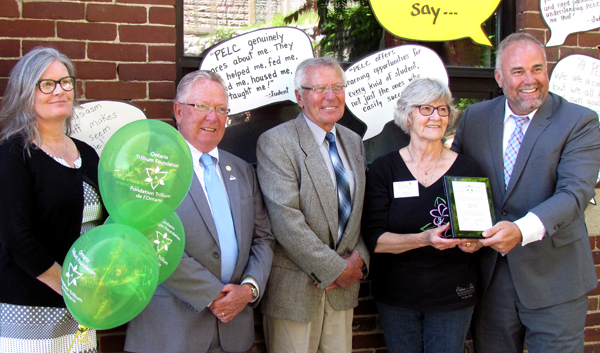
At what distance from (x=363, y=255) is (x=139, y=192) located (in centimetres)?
135

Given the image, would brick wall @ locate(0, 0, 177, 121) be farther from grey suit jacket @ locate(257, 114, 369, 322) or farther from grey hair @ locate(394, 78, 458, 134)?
grey hair @ locate(394, 78, 458, 134)

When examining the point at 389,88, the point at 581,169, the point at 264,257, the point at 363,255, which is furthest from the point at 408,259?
the point at 389,88

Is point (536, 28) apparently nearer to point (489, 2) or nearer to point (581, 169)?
point (489, 2)

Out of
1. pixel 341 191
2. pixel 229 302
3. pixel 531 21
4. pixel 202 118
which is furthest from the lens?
pixel 531 21

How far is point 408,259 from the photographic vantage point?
279 cm

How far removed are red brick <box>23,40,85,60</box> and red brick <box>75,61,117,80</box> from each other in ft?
0.17

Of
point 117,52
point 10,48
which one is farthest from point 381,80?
point 10,48

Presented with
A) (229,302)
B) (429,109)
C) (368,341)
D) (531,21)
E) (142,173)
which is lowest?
(368,341)

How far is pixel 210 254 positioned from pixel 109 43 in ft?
4.92

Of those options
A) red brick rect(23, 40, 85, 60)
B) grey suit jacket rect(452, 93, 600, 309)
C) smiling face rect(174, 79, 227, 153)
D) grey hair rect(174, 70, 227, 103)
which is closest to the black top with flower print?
grey suit jacket rect(452, 93, 600, 309)

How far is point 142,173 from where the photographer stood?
206 centimetres

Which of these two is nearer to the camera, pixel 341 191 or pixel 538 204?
pixel 538 204

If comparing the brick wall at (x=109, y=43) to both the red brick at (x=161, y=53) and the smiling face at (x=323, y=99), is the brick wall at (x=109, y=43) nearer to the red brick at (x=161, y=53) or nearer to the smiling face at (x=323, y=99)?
the red brick at (x=161, y=53)

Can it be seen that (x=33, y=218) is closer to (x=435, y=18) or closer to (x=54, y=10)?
(x=54, y=10)
